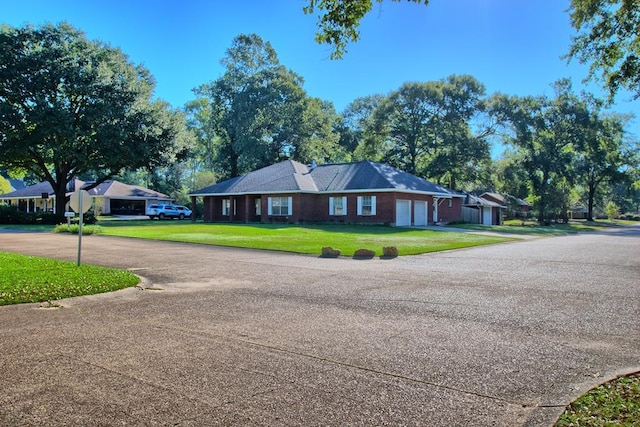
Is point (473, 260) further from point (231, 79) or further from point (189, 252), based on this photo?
point (231, 79)

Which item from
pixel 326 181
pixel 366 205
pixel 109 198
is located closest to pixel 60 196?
pixel 109 198

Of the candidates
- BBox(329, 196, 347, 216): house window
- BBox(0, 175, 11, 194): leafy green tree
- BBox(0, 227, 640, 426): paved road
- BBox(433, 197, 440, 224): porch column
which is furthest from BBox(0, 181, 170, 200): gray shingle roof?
BBox(0, 227, 640, 426): paved road

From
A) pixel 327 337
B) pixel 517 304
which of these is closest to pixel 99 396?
pixel 327 337

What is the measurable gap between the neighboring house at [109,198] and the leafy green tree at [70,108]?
16709mm

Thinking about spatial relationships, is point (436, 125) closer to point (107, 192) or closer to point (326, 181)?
point (326, 181)

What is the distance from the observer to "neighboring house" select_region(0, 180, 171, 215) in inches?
2208

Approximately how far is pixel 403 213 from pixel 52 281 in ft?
91.6

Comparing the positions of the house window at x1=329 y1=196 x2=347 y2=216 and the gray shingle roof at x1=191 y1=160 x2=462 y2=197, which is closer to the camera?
the gray shingle roof at x1=191 y1=160 x2=462 y2=197

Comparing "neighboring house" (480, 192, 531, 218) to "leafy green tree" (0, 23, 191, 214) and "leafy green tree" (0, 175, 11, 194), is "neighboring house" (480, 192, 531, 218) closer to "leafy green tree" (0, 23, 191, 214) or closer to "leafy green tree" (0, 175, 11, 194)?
"leafy green tree" (0, 23, 191, 214)

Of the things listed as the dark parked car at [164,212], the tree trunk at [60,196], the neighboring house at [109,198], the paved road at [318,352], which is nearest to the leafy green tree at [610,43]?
the paved road at [318,352]

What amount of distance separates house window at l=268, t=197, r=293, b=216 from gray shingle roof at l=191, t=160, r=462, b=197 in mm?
872

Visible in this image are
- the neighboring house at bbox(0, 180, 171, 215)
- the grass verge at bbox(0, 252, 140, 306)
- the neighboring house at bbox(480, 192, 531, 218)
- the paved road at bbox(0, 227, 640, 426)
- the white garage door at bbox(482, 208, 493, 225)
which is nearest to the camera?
the paved road at bbox(0, 227, 640, 426)

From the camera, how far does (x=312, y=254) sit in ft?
53.1

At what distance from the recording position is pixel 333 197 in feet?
119
